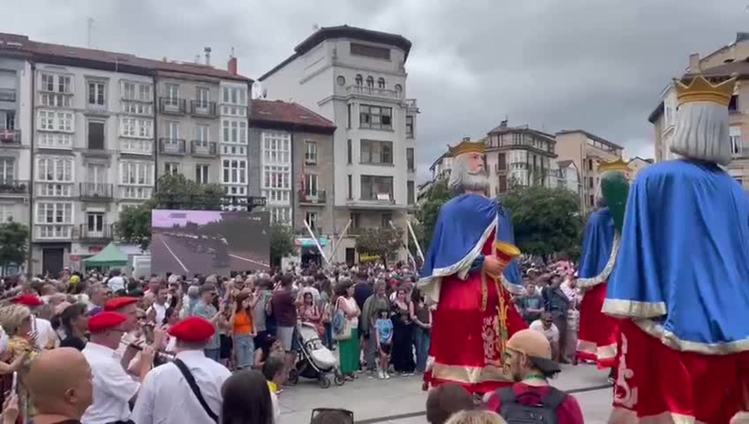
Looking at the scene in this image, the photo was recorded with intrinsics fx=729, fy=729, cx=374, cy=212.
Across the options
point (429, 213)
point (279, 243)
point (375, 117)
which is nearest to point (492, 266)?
point (279, 243)

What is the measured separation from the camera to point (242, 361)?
11234mm

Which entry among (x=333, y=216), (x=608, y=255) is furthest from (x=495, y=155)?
(x=608, y=255)

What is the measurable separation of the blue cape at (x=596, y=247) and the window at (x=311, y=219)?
1807 inches

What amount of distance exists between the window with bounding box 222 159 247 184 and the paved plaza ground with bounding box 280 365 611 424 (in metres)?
40.0

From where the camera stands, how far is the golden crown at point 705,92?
4.24m

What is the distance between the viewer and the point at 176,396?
4.50 meters

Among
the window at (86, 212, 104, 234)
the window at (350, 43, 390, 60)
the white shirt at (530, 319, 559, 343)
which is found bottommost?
the white shirt at (530, 319, 559, 343)

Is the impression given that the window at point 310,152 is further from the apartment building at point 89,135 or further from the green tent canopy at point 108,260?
the green tent canopy at point 108,260

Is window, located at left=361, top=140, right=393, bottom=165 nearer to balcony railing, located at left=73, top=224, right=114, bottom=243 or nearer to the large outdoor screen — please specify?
balcony railing, located at left=73, top=224, right=114, bottom=243

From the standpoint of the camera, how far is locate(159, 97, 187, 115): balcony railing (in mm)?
48688

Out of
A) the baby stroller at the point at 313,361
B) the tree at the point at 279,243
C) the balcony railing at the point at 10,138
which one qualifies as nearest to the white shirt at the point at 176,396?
the baby stroller at the point at 313,361

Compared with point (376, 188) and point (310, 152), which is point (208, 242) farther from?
point (376, 188)

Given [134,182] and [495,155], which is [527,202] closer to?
[134,182]

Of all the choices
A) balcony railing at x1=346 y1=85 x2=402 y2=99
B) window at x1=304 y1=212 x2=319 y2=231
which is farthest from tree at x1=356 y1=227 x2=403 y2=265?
balcony railing at x1=346 y1=85 x2=402 y2=99
